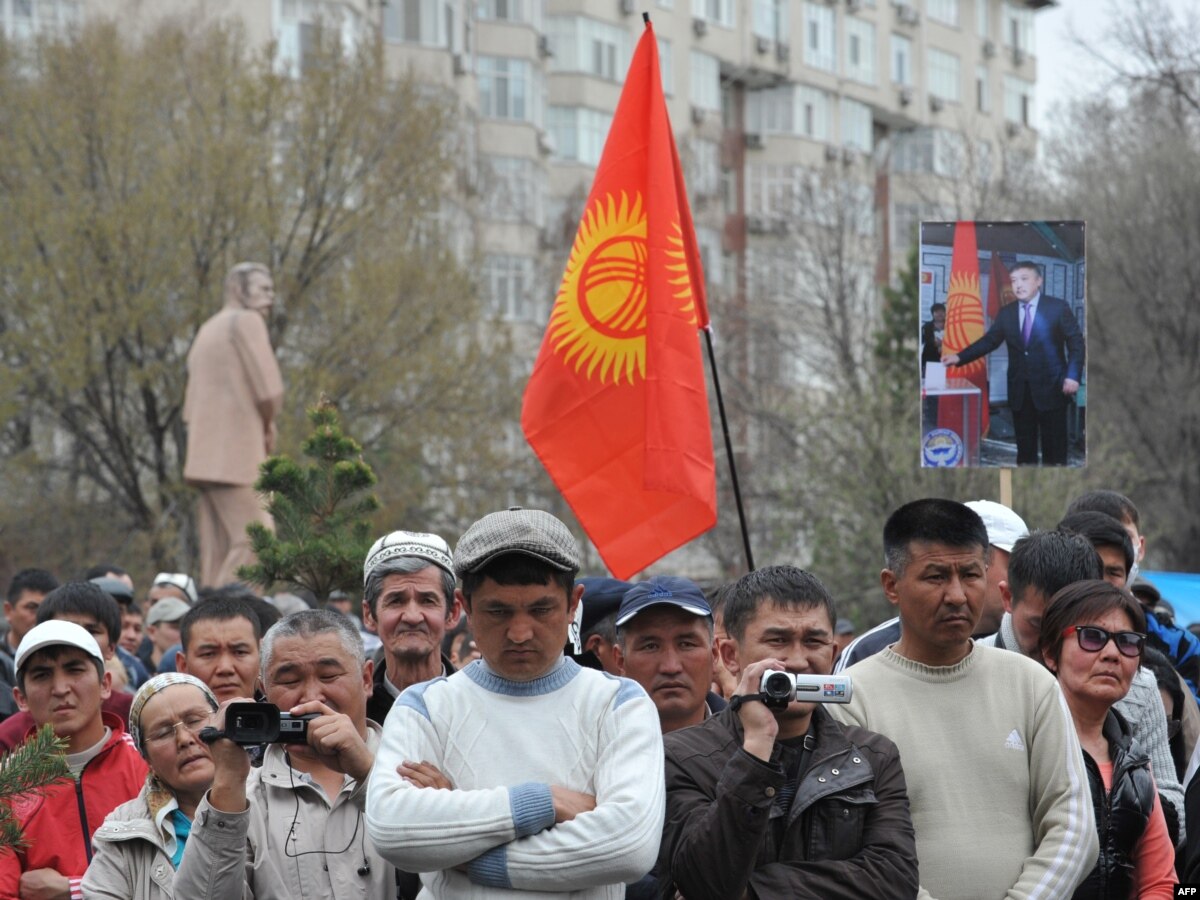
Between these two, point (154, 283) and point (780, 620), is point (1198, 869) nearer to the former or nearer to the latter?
point (780, 620)

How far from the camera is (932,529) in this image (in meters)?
5.55

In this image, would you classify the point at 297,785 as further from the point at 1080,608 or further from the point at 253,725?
the point at 1080,608

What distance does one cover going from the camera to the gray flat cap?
15.8 feet

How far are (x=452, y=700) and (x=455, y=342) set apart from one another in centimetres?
2873

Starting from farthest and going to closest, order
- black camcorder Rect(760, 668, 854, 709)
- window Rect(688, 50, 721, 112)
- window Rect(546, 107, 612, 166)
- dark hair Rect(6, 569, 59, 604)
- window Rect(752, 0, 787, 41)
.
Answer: window Rect(752, 0, 787, 41), window Rect(688, 50, 721, 112), window Rect(546, 107, 612, 166), dark hair Rect(6, 569, 59, 604), black camcorder Rect(760, 668, 854, 709)

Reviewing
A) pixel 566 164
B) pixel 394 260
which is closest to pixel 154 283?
pixel 394 260

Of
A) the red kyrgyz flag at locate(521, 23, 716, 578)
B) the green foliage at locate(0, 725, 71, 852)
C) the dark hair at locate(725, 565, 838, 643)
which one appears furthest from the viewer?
the red kyrgyz flag at locate(521, 23, 716, 578)

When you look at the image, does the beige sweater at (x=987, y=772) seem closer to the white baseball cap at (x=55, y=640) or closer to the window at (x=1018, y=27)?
the white baseball cap at (x=55, y=640)

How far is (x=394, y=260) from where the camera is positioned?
32.2 metres

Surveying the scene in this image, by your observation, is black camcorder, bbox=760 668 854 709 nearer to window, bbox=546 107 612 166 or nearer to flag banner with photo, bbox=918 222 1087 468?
flag banner with photo, bbox=918 222 1087 468

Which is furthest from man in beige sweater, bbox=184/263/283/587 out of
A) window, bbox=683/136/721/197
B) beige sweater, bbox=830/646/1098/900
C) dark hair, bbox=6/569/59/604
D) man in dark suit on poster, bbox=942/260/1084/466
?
Result: window, bbox=683/136/721/197

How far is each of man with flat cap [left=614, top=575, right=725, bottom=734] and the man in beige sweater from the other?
572 inches

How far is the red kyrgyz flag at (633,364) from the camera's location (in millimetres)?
8273

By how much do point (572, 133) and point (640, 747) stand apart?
2002 inches
